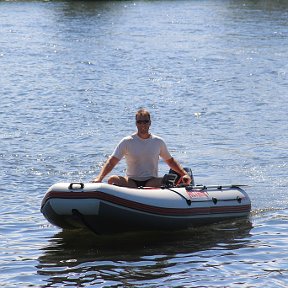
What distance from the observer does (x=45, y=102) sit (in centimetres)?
2244

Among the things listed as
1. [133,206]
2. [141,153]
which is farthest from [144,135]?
[133,206]

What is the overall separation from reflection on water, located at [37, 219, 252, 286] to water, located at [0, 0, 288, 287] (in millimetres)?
20

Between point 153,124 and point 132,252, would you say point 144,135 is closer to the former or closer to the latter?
point 132,252

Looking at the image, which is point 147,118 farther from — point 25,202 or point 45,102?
point 45,102

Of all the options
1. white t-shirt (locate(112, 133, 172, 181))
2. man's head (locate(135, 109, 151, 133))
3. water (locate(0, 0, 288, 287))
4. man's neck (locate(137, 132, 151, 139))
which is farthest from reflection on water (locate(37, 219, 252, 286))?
man's head (locate(135, 109, 151, 133))

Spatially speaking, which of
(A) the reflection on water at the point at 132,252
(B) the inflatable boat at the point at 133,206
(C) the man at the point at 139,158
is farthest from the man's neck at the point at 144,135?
(A) the reflection on water at the point at 132,252

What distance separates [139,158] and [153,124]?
27.4 ft

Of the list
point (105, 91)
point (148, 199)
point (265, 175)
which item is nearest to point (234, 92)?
point (105, 91)

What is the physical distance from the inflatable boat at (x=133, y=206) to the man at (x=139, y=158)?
0.30 metres

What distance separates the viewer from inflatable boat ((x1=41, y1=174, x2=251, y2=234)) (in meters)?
10.3

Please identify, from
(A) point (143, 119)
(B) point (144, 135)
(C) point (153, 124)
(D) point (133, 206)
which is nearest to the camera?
(D) point (133, 206)

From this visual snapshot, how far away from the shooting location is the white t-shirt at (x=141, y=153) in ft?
37.0

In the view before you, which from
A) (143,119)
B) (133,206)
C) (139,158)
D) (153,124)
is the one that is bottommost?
(133,206)

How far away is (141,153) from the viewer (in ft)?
37.0
